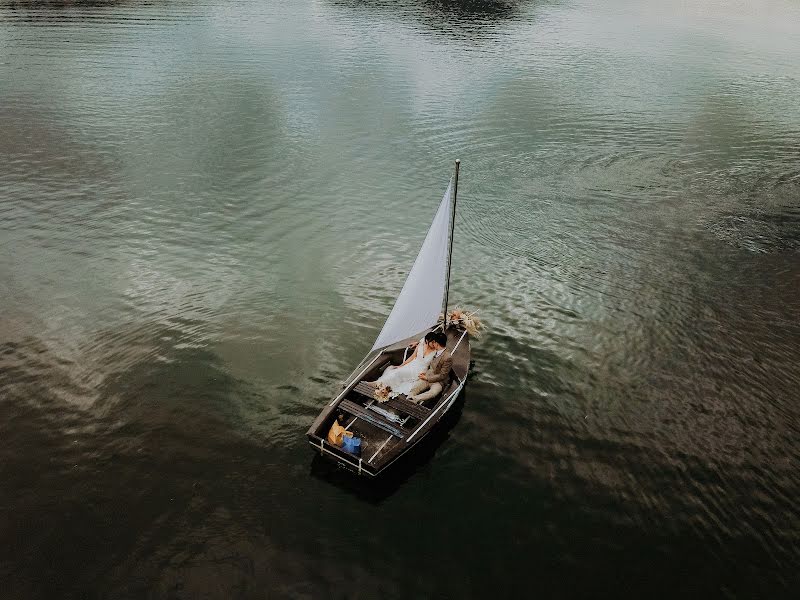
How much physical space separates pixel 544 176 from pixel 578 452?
24.0 metres

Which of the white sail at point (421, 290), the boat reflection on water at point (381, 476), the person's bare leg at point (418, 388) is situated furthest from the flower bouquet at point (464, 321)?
the boat reflection on water at point (381, 476)

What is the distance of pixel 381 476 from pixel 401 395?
2.75 meters

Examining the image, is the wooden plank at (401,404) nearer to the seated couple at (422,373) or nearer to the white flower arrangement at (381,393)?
the white flower arrangement at (381,393)

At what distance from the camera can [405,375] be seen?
56.9 ft

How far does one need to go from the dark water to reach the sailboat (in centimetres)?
108

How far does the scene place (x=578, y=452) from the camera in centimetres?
1633

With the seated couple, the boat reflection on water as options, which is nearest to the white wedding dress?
the seated couple

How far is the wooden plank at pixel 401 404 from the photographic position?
1599cm

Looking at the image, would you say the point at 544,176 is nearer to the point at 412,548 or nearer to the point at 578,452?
the point at 578,452

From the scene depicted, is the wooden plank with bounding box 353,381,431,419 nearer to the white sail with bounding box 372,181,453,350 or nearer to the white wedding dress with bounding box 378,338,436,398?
the white wedding dress with bounding box 378,338,436,398

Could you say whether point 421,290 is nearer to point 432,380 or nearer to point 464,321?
point 432,380

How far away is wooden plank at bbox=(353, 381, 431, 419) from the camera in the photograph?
1599 centimetres

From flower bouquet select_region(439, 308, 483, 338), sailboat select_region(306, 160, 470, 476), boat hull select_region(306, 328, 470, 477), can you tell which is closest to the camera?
boat hull select_region(306, 328, 470, 477)

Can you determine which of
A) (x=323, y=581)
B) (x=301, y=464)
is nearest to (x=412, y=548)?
(x=323, y=581)
